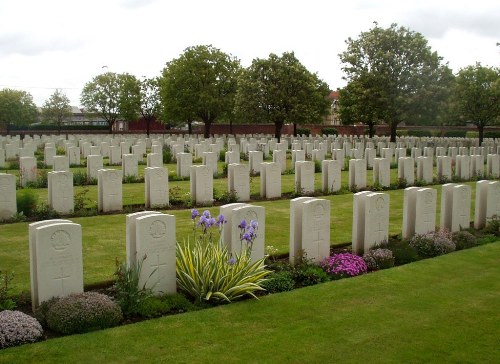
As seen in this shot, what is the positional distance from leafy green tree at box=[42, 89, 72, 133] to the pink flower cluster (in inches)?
1994

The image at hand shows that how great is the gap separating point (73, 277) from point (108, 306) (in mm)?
669

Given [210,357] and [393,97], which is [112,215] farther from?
[393,97]

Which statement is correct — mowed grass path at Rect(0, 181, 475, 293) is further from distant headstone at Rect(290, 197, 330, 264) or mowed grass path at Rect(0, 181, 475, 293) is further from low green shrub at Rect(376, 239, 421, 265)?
low green shrub at Rect(376, 239, 421, 265)

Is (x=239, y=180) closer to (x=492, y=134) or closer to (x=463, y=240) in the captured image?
(x=463, y=240)

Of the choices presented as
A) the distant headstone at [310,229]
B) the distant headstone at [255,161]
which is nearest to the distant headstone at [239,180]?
the distant headstone at [255,161]

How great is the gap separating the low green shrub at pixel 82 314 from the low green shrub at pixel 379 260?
4300 mm

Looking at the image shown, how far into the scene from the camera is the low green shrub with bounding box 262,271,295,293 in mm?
7641

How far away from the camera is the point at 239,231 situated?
8.00 meters

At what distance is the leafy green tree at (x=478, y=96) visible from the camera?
36281 mm

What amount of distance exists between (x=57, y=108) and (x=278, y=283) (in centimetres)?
5205

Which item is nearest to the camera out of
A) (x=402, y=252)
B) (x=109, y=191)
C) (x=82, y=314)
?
(x=82, y=314)

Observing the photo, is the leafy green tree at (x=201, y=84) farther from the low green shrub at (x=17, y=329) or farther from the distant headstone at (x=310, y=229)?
the low green shrub at (x=17, y=329)

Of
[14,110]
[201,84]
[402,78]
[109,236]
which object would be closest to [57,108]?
[14,110]

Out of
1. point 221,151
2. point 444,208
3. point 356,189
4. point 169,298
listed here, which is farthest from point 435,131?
point 169,298
